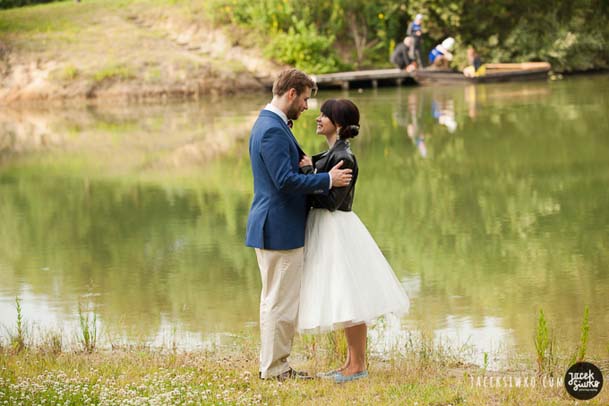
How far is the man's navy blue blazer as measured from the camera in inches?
228

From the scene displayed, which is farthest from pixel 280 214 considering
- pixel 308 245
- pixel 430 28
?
pixel 430 28

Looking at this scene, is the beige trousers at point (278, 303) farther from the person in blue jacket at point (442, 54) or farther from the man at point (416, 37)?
the person in blue jacket at point (442, 54)

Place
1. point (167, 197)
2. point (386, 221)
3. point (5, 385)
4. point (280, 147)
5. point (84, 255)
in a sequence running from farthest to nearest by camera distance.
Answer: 1. point (167, 197)
2. point (386, 221)
3. point (84, 255)
4. point (280, 147)
5. point (5, 385)

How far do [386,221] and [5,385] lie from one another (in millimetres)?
7794

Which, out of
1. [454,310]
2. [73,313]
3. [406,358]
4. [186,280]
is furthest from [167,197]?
[406,358]

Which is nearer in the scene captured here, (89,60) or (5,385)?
(5,385)

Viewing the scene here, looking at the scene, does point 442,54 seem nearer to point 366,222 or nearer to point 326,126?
point 366,222

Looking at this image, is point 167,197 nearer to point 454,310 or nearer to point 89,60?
point 454,310

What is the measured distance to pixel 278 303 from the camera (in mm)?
5910

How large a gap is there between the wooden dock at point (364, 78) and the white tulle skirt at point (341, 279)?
27191mm

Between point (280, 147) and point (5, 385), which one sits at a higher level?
point (280, 147)

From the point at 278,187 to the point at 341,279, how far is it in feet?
2.09

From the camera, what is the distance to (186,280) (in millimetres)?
10016

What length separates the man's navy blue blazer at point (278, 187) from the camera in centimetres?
579
